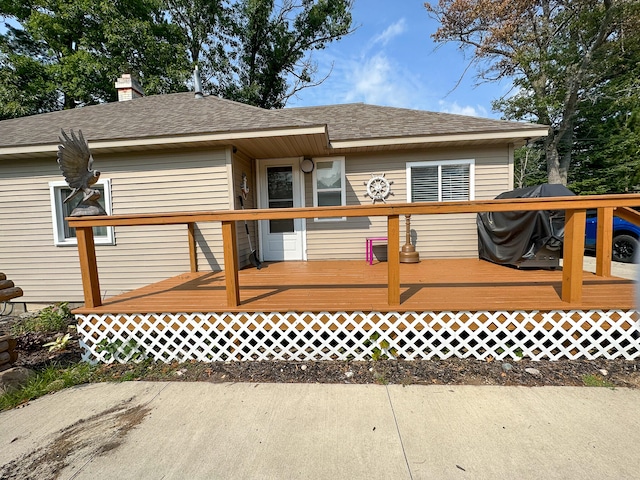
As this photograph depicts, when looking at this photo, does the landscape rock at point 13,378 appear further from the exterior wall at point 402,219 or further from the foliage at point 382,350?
the exterior wall at point 402,219

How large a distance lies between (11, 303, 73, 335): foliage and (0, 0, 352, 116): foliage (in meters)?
11.2

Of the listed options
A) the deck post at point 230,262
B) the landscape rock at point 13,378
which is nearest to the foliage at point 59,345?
the landscape rock at point 13,378

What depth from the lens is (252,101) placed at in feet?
49.6

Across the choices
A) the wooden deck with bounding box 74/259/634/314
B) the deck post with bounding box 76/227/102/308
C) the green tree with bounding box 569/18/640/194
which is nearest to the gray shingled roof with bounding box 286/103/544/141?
the wooden deck with bounding box 74/259/634/314

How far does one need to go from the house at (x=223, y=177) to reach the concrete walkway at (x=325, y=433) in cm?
308

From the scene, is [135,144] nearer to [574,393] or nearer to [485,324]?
[485,324]

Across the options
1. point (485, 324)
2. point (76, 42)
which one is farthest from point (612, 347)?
point (76, 42)

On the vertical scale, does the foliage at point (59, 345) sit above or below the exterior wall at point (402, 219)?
below

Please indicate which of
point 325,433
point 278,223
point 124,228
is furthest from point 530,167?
point 325,433

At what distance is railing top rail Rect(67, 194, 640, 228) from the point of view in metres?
2.53

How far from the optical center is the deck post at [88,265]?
302 centimetres

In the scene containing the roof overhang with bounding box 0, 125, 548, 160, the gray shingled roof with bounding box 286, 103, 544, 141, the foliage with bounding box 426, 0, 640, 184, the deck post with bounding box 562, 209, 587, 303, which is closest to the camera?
the deck post with bounding box 562, 209, 587, 303

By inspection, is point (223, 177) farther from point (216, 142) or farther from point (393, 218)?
point (393, 218)

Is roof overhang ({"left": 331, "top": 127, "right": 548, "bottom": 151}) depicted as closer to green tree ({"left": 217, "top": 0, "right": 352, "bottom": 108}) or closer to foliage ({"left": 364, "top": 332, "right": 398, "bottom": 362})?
foliage ({"left": 364, "top": 332, "right": 398, "bottom": 362})
